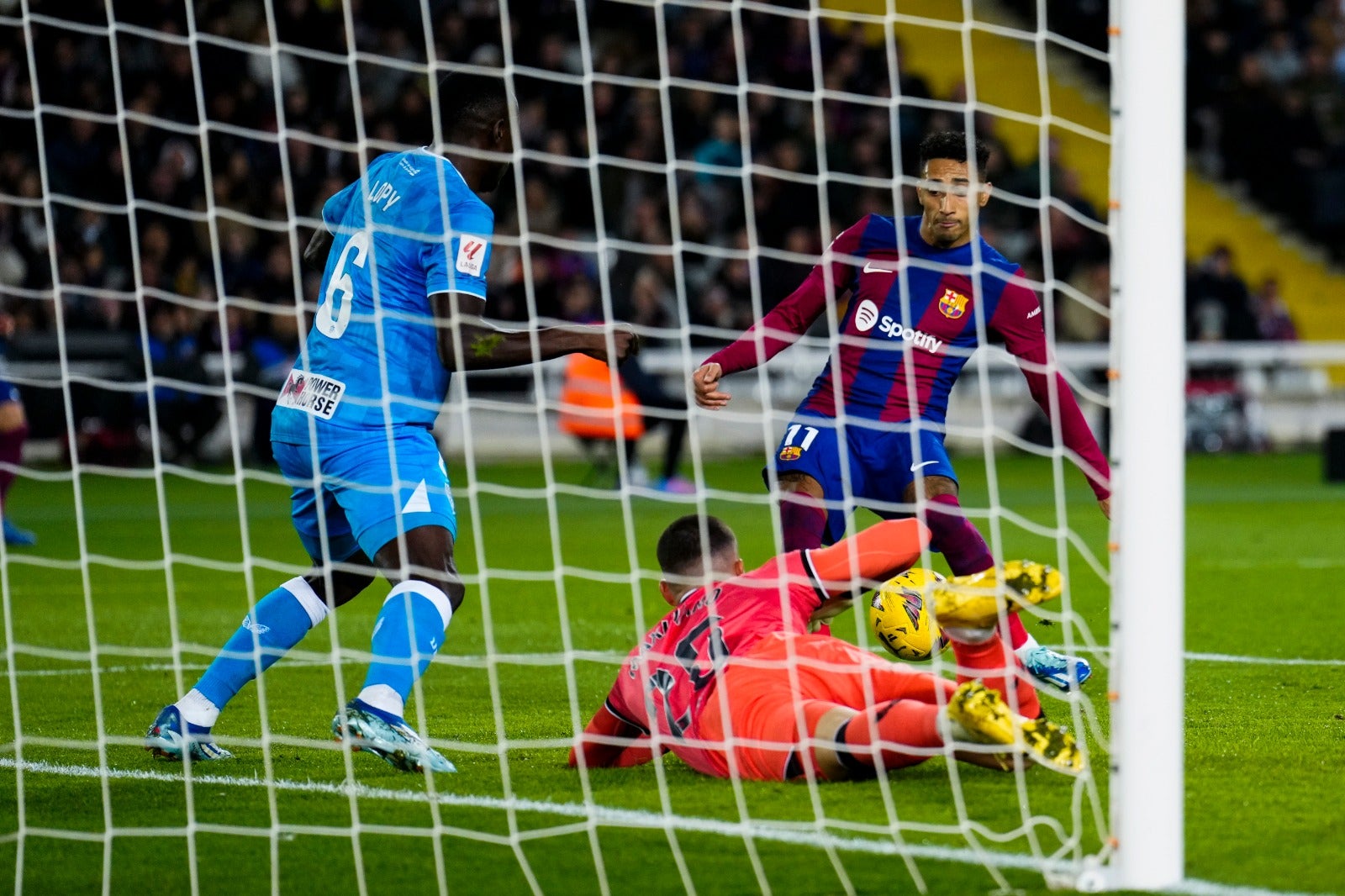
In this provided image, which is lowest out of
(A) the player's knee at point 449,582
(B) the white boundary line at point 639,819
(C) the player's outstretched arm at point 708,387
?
(B) the white boundary line at point 639,819

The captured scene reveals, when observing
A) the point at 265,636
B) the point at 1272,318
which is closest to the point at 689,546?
the point at 265,636

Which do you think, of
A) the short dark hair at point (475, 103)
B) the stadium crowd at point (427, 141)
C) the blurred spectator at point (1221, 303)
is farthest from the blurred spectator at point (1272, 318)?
the short dark hair at point (475, 103)

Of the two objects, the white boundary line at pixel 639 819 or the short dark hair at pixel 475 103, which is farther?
the short dark hair at pixel 475 103

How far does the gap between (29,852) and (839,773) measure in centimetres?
189

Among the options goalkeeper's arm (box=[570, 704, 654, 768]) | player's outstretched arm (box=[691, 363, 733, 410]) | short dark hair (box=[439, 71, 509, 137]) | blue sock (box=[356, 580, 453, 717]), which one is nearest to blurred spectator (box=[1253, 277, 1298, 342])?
player's outstretched arm (box=[691, 363, 733, 410])

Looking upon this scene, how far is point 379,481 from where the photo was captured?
4891 millimetres

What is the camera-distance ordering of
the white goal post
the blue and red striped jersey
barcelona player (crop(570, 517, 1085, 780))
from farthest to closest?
the blue and red striped jersey → barcelona player (crop(570, 517, 1085, 780)) → the white goal post

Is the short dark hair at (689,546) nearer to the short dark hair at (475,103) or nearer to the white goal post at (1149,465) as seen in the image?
the short dark hair at (475,103)

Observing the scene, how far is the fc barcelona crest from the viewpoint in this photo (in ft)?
19.5

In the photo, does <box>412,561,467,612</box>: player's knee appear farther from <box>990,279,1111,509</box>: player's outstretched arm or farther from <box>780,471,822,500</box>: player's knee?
<box>990,279,1111,509</box>: player's outstretched arm

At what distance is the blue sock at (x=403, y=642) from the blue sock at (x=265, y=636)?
0.51 m

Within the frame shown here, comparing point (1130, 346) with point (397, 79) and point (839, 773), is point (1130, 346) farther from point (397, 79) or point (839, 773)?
point (397, 79)

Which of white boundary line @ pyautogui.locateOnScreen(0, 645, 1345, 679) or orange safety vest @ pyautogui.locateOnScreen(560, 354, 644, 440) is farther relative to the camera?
orange safety vest @ pyautogui.locateOnScreen(560, 354, 644, 440)

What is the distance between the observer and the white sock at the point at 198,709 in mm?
5156
